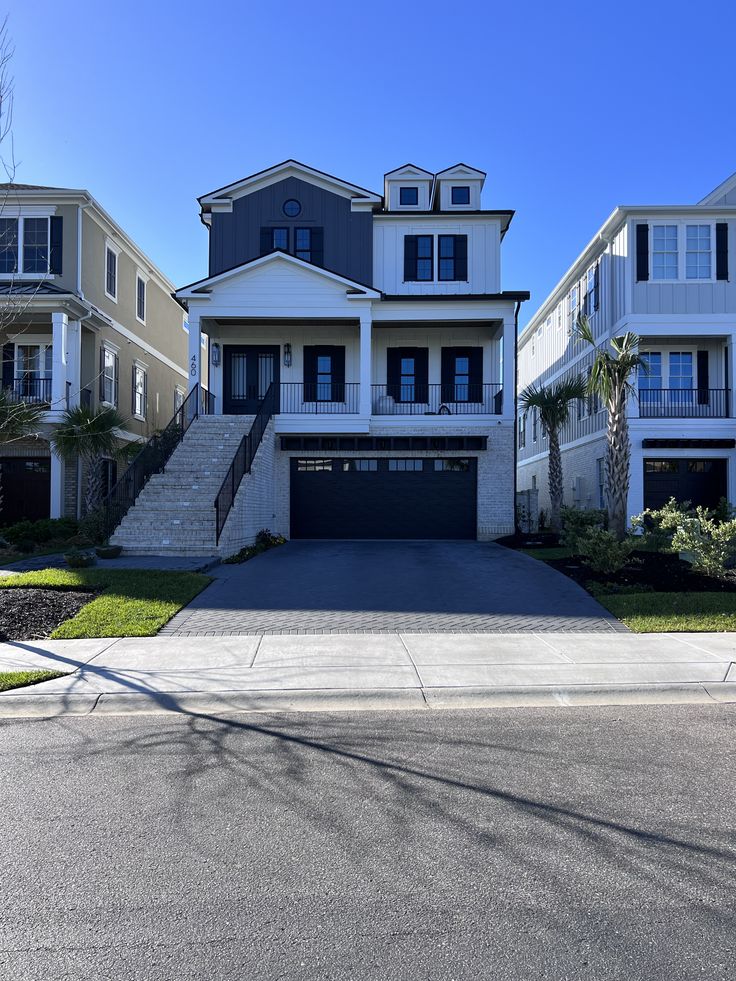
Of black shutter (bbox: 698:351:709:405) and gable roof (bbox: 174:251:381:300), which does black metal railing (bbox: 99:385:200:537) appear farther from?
black shutter (bbox: 698:351:709:405)

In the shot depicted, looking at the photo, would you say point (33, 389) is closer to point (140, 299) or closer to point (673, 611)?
point (140, 299)

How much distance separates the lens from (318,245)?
75.0 feet

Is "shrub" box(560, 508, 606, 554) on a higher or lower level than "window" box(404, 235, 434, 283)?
lower

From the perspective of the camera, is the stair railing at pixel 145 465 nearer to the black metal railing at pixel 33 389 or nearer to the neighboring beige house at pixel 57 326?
the neighboring beige house at pixel 57 326

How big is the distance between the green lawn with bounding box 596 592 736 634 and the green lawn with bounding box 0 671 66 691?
7.11 metres

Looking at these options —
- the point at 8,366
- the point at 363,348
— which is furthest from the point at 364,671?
the point at 8,366

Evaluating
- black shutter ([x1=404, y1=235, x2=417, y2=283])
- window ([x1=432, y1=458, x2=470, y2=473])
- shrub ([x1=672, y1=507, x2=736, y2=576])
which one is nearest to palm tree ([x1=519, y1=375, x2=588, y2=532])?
window ([x1=432, y1=458, x2=470, y2=473])

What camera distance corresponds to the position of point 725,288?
21.6m

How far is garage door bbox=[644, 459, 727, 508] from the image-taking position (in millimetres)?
22125

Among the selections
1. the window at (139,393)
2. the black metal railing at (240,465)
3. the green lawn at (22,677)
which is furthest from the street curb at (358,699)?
the window at (139,393)

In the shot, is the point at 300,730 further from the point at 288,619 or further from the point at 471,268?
the point at 471,268

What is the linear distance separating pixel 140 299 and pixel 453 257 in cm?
1283

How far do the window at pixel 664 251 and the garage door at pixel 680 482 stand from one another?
5.86m

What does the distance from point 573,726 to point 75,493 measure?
19686 millimetres
